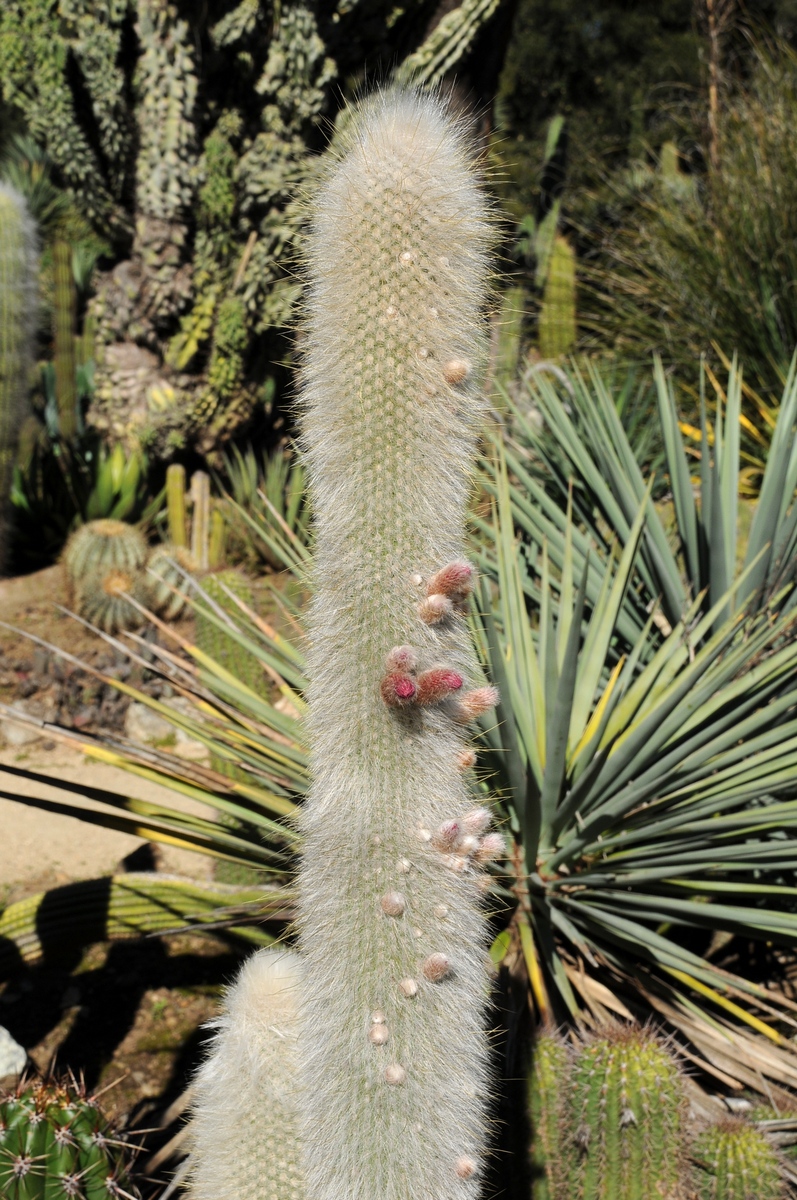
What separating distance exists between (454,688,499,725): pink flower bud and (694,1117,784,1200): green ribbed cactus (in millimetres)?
1223

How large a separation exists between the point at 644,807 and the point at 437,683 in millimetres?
1286

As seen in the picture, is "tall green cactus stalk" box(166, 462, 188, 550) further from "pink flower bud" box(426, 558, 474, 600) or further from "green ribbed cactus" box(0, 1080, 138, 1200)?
"pink flower bud" box(426, 558, 474, 600)

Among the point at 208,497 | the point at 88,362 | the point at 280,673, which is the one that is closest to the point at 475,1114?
the point at 280,673

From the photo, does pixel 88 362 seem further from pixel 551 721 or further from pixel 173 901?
pixel 551 721

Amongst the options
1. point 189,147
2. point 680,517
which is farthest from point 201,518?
point 680,517

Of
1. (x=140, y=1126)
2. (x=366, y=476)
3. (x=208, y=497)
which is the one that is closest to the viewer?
(x=366, y=476)

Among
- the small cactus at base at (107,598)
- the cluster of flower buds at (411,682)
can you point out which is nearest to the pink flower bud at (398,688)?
the cluster of flower buds at (411,682)

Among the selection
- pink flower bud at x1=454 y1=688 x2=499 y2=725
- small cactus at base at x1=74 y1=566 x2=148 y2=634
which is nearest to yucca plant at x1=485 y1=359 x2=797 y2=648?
pink flower bud at x1=454 y1=688 x2=499 y2=725

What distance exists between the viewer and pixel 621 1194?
1.77 metres

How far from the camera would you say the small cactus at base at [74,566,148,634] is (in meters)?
5.95

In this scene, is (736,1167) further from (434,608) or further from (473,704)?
(434,608)

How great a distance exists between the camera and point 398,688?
40.2 inches

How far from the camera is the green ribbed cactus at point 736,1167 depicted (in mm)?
1782

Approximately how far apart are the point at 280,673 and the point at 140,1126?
110 cm
